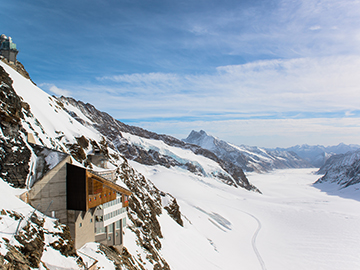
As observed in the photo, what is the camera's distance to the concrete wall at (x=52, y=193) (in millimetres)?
15211

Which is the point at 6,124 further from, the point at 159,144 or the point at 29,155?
the point at 159,144

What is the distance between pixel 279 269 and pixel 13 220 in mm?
49129

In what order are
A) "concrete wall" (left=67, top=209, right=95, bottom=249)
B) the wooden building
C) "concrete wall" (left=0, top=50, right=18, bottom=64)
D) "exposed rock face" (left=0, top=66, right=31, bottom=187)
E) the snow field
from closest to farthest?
"exposed rock face" (left=0, top=66, right=31, bottom=187) < the wooden building < "concrete wall" (left=67, top=209, right=95, bottom=249) < "concrete wall" (left=0, top=50, right=18, bottom=64) < the snow field

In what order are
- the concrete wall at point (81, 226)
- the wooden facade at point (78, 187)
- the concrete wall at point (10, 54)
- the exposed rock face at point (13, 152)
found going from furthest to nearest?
1. the concrete wall at point (10, 54)
2. the concrete wall at point (81, 226)
3. the wooden facade at point (78, 187)
4. the exposed rock face at point (13, 152)

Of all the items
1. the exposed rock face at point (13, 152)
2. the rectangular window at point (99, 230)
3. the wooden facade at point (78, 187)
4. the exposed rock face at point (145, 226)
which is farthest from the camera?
the exposed rock face at point (145, 226)

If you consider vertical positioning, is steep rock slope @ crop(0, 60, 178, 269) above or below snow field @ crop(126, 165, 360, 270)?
above

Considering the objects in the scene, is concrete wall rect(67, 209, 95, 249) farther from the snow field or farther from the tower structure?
the tower structure

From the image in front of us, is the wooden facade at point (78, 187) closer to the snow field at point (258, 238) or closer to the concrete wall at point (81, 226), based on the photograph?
the concrete wall at point (81, 226)

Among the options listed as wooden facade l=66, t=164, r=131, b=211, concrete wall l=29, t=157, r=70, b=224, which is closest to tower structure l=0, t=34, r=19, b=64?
concrete wall l=29, t=157, r=70, b=224

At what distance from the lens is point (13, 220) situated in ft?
40.4

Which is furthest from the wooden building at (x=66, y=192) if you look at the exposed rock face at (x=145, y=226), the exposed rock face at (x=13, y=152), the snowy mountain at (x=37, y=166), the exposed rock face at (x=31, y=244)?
the exposed rock face at (x=145, y=226)

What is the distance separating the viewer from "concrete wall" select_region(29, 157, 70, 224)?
15.2 m

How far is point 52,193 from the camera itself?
15.8m

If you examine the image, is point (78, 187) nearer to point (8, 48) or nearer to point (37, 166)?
point (37, 166)
